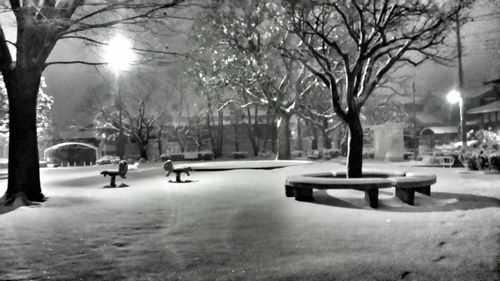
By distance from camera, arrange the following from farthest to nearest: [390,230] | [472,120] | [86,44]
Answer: [472,120] → [86,44] → [390,230]

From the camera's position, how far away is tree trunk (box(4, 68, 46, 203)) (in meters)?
11.6

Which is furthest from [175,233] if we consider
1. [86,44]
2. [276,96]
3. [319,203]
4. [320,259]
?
[276,96]

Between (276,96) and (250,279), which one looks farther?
(276,96)

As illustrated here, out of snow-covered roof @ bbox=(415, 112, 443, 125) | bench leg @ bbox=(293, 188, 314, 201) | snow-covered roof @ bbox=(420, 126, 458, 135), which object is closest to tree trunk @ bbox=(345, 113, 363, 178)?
bench leg @ bbox=(293, 188, 314, 201)

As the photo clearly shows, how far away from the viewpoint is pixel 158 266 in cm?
517

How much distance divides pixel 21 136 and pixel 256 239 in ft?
27.3

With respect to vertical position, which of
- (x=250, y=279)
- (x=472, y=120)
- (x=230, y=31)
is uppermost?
(x=230, y=31)

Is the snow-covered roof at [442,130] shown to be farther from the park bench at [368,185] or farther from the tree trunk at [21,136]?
the tree trunk at [21,136]

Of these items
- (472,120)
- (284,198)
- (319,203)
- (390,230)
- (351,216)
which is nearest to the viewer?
(390,230)

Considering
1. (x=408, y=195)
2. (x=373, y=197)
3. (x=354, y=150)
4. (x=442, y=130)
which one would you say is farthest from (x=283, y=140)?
(x=442, y=130)

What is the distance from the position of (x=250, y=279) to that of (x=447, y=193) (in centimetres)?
915

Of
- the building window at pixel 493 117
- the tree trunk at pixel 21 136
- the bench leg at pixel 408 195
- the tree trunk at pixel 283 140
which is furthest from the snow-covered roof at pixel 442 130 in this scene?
the tree trunk at pixel 21 136

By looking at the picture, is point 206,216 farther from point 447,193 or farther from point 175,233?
point 447,193

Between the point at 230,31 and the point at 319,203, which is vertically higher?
the point at 230,31
